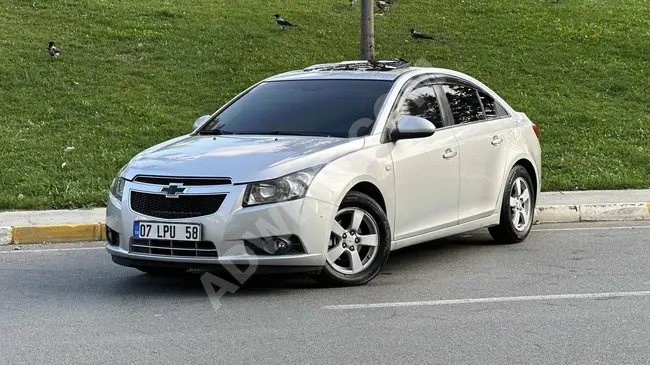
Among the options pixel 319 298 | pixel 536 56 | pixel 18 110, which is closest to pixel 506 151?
pixel 319 298

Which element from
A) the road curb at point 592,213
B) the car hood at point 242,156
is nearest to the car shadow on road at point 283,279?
the car hood at point 242,156

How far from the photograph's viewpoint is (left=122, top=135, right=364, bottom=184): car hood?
248 inches

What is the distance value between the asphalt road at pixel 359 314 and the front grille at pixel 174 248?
1.14ft

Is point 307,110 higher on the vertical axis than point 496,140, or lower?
higher

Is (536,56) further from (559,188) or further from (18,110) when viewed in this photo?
(18,110)

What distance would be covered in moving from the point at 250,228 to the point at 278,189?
0.32 m

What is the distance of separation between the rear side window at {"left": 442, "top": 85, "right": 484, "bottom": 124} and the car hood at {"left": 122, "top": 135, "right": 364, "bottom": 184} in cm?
152

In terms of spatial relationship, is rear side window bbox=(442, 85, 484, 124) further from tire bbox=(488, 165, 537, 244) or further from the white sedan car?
tire bbox=(488, 165, 537, 244)

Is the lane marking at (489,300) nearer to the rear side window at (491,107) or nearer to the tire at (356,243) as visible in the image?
the tire at (356,243)

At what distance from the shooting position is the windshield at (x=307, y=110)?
7.20 m

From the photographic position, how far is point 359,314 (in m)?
5.98

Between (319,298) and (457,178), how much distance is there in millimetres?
1943

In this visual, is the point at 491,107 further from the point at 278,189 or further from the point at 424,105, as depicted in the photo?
the point at 278,189

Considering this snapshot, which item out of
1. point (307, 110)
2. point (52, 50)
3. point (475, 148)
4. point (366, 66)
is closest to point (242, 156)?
point (307, 110)
